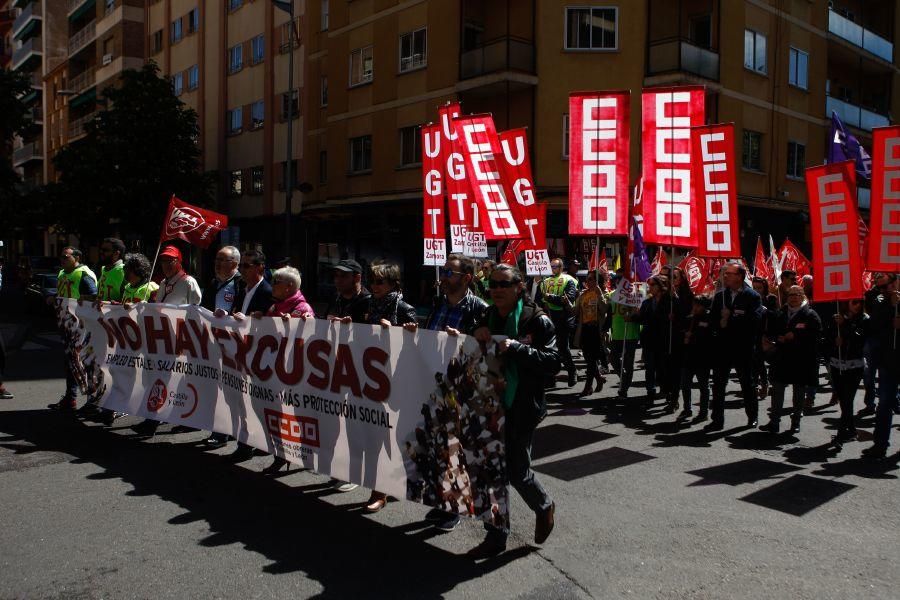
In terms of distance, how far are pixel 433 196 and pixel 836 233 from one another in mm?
6065

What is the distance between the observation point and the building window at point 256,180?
114 ft

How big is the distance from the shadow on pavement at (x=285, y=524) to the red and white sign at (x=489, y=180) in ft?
18.1

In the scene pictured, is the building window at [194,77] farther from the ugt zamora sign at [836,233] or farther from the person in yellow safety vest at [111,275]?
the ugt zamora sign at [836,233]

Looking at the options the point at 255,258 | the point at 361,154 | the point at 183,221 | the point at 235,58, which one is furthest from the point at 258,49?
the point at 255,258

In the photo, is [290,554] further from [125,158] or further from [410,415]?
[125,158]

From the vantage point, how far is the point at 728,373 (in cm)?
883

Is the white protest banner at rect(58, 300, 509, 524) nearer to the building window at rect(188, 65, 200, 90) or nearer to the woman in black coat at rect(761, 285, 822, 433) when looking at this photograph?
the woman in black coat at rect(761, 285, 822, 433)

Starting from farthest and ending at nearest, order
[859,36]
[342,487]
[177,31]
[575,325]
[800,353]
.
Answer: [177,31], [859,36], [575,325], [800,353], [342,487]

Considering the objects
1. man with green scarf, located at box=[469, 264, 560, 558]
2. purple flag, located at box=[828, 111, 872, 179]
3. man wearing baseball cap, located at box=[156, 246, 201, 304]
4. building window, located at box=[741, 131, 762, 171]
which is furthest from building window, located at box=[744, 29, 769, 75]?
man with green scarf, located at box=[469, 264, 560, 558]

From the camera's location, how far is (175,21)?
4103 cm

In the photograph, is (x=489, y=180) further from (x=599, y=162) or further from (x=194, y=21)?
(x=194, y=21)


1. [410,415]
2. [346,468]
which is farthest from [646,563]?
[346,468]

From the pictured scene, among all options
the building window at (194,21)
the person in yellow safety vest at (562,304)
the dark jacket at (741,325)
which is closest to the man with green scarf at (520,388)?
the dark jacket at (741,325)

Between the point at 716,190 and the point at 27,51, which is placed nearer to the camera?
the point at 716,190
